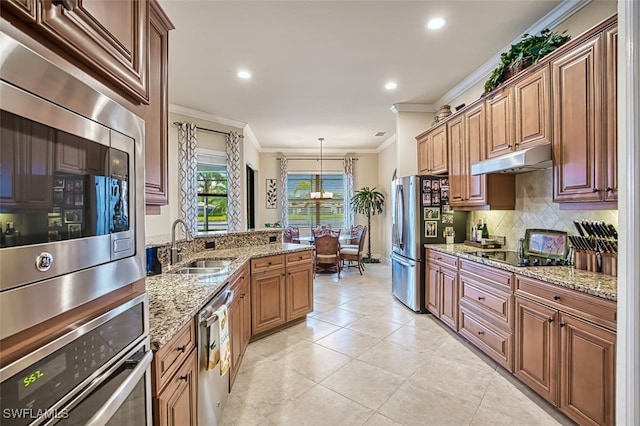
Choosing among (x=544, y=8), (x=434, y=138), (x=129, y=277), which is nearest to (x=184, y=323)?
(x=129, y=277)

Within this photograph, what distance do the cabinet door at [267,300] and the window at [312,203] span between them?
4822mm

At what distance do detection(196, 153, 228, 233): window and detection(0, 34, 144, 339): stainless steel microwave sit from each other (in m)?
5.03

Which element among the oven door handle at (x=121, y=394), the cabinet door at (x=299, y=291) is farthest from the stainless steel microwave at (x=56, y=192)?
the cabinet door at (x=299, y=291)

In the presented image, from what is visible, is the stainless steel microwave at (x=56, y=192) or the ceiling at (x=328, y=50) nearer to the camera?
the stainless steel microwave at (x=56, y=192)

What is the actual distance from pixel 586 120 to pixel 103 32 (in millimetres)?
2646

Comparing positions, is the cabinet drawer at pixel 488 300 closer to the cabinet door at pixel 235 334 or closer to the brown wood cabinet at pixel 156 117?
the cabinet door at pixel 235 334

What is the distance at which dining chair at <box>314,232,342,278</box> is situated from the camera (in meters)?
6.12

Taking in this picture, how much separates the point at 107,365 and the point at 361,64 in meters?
3.51

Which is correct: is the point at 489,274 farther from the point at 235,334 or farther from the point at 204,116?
the point at 204,116

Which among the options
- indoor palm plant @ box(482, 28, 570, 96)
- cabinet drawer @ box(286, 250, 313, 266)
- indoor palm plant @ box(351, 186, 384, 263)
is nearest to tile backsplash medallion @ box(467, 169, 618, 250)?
indoor palm plant @ box(482, 28, 570, 96)

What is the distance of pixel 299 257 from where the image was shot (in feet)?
11.9

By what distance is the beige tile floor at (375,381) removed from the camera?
203 centimetres

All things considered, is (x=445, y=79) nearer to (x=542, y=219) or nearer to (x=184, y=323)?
(x=542, y=219)

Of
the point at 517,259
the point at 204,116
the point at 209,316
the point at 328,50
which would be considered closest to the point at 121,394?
the point at 209,316
